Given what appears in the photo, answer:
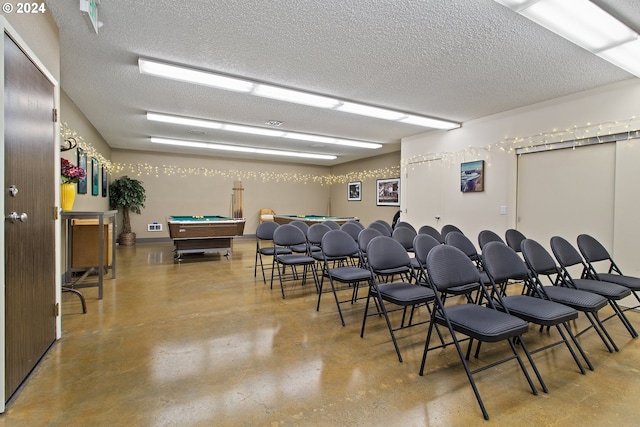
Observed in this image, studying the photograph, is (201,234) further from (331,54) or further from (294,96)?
(331,54)

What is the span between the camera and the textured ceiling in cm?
256

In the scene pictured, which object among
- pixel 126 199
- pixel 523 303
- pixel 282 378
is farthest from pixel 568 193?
pixel 126 199

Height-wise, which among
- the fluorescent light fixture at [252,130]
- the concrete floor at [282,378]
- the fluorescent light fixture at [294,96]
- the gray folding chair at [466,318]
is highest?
the fluorescent light fixture at [252,130]

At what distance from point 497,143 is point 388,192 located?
4.27m

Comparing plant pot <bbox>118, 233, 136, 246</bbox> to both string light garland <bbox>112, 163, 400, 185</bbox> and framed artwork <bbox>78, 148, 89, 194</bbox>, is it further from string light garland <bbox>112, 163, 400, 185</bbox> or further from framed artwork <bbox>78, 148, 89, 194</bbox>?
framed artwork <bbox>78, 148, 89, 194</bbox>

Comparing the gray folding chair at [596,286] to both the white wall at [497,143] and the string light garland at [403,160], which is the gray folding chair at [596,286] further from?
the string light garland at [403,160]

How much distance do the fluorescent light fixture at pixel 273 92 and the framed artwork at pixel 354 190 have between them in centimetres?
485

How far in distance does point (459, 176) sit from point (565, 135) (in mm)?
1741

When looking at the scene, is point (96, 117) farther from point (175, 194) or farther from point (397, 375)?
point (397, 375)

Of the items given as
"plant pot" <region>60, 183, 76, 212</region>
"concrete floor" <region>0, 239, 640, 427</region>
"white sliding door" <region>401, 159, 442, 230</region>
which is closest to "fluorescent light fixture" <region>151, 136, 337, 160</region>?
"white sliding door" <region>401, 159, 442, 230</region>

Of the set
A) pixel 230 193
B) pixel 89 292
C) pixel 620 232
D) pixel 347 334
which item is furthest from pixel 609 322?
pixel 230 193

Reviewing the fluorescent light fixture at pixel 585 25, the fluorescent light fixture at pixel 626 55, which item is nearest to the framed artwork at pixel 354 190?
the fluorescent light fixture at pixel 626 55

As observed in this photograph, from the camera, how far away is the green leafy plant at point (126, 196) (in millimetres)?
8500

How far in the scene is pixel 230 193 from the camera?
10.4 meters
